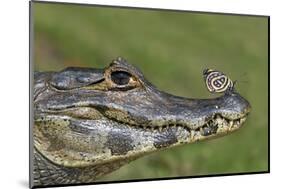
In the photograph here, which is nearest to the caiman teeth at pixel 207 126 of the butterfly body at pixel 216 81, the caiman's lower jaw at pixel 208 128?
the caiman's lower jaw at pixel 208 128

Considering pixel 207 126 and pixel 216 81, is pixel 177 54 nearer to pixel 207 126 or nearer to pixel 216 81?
pixel 216 81

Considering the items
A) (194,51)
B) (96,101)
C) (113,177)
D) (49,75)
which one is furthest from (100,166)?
(194,51)

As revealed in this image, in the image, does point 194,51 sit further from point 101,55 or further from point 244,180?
point 244,180

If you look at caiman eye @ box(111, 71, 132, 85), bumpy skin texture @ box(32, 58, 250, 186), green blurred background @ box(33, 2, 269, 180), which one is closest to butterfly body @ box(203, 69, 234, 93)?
green blurred background @ box(33, 2, 269, 180)

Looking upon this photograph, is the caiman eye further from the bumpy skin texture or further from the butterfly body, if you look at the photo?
the butterfly body

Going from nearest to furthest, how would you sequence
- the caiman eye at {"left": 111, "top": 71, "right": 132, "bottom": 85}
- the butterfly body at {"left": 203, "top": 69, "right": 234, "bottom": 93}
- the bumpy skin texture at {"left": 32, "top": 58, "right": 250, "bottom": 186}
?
1. the bumpy skin texture at {"left": 32, "top": 58, "right": 250, "bottom": 186}
2. the caiman eye at {"left": 111, "top": 71, "right": 132, "bottom": 85}
3. the butterfly body at {"left": 203, "top": 69, "right": 234, "bottom": 93}

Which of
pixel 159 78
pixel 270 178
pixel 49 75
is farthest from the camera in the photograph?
pixel 270 178
